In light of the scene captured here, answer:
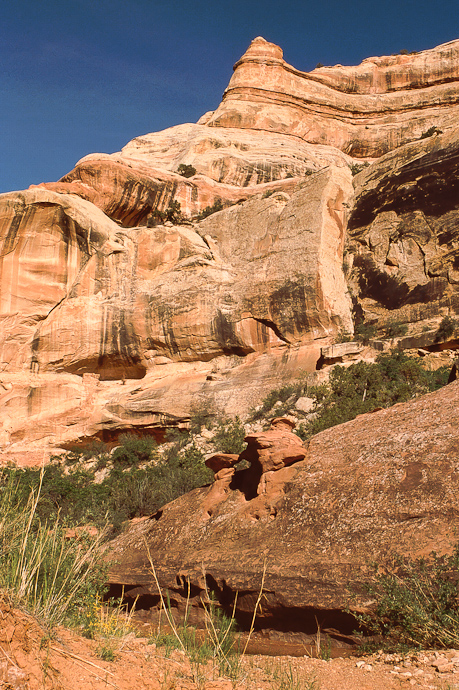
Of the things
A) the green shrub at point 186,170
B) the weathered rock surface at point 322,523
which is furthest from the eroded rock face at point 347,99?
the weathered rock surface at point 322,523

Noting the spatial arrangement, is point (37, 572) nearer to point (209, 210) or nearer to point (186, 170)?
point (209, 210)

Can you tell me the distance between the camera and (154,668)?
13.7 ft

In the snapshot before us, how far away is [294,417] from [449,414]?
981 cm

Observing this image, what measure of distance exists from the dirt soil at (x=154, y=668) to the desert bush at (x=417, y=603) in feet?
0.78

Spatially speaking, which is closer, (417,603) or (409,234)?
(417,603)

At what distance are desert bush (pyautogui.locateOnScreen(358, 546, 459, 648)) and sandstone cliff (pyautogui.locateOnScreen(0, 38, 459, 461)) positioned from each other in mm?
15223

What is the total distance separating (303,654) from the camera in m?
5.80

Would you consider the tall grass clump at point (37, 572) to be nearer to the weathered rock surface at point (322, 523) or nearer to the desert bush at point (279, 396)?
the weathered rock surface at point (322, 523)

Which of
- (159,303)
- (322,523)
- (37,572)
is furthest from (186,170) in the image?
(37,572)

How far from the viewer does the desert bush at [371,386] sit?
15938 millimetres

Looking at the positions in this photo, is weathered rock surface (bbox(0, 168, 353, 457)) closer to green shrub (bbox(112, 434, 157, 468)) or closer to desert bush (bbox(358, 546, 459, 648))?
green shrub (bbox(112, 434, 157, 468))

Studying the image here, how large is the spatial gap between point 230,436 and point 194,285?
844 cm

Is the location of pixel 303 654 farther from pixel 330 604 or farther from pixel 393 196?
pixel 393 196

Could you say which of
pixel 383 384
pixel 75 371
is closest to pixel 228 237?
pixel 75 371
